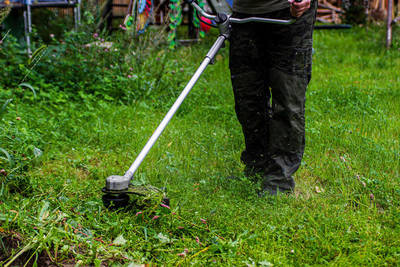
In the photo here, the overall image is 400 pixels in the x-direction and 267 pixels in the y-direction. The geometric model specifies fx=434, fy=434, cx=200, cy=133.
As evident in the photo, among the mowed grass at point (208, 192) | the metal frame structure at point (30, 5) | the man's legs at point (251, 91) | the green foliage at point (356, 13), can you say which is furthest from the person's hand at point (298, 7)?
the green foliage at point (356, 13)

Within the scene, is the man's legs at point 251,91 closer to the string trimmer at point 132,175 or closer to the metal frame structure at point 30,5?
the string trimmer at point 132,175

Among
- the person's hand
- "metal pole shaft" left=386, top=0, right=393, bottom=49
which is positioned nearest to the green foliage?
"metal pole shaft" left=386, top=0, right=393, bottom=49

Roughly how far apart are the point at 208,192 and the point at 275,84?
77 centimetres

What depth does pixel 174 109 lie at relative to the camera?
227 cm

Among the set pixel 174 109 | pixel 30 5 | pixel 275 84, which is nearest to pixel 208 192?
pixel 174 109

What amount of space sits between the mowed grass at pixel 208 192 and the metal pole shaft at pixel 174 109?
0.97 feet

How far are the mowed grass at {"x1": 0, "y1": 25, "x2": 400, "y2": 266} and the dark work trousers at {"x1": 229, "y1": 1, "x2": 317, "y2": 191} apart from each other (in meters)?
0.23

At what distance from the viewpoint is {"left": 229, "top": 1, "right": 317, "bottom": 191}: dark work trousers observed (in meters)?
2.49

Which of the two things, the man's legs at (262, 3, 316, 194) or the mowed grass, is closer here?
the mowed grass

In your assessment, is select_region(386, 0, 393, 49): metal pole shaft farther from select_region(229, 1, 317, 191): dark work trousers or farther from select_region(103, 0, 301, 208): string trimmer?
select_region(103, 0, 301, 208): string trimmer

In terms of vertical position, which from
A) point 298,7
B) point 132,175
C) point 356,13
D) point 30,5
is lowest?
point 132,175

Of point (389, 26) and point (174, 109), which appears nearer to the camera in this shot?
point (174, 109)

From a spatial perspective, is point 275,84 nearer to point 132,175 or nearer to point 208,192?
point 208,192

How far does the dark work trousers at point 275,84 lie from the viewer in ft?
8.16
